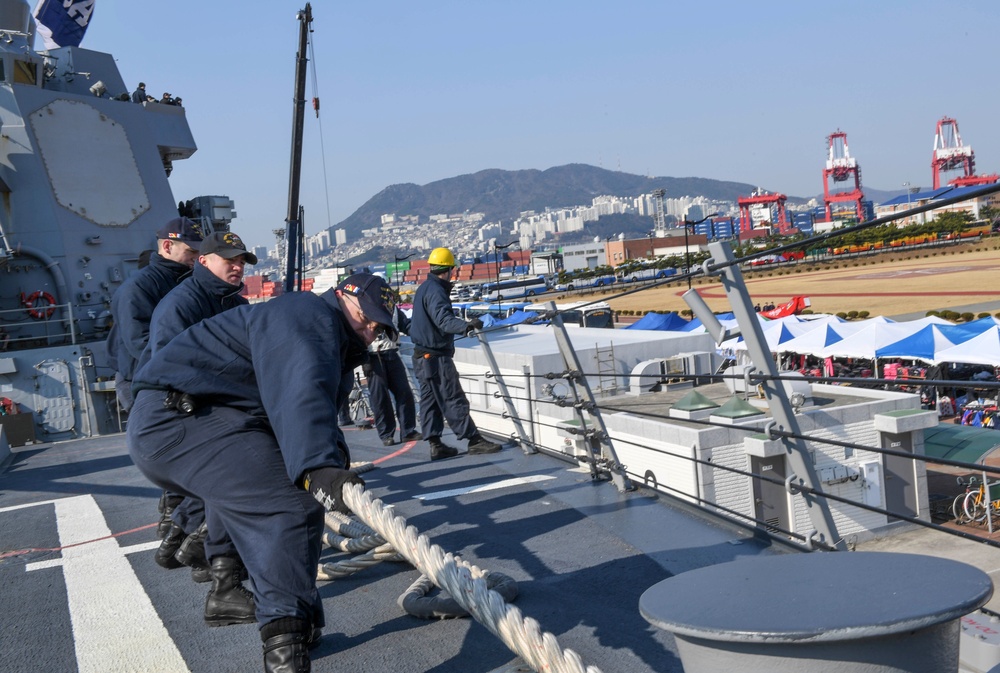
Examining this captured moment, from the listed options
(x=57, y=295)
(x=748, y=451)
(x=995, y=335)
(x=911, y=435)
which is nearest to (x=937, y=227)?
(x=995, y=335)

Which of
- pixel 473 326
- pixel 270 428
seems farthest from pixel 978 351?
pixel 270 428

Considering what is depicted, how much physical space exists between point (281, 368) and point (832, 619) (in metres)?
1.88

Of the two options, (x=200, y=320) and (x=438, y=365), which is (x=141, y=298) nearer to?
(x=200, y=320)

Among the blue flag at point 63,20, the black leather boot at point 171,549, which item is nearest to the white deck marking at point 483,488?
the black leather boot at point 171,549

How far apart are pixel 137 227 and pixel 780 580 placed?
16.5m

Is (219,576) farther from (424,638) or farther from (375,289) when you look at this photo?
(375,289)

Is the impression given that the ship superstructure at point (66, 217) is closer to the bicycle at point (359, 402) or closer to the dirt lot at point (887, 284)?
the bicycle at point (359, 402)

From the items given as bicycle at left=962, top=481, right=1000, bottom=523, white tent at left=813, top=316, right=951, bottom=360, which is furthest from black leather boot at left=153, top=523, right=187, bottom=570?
white tent at left=813, top=316, right=951, bottom=360

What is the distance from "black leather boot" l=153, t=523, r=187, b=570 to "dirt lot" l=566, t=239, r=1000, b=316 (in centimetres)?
2626

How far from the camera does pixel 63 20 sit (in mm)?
18906

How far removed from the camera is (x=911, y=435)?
1680cm

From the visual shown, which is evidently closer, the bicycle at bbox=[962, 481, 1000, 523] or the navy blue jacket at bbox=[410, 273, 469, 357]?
the navy blue jacket at bbox=[410, 273, 469, 357]

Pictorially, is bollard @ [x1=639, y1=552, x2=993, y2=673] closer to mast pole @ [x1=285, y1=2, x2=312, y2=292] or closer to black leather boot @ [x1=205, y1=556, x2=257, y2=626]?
black leather boot @ [x1=205, y1=556, x2=257, y2=626]

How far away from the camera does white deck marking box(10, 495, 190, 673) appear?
11.1 feet
